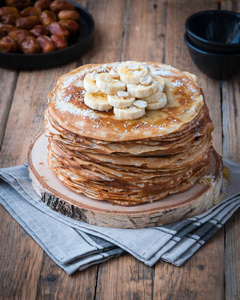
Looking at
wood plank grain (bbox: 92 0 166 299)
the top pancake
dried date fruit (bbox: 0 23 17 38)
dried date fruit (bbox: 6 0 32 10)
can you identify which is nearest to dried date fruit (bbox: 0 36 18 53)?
dried date fruit (bbox: 0 23 17 38)

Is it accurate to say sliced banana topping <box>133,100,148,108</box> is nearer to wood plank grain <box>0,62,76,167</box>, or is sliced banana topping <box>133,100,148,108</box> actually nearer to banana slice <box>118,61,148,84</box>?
banana slice <box>118,61,148,84</box>

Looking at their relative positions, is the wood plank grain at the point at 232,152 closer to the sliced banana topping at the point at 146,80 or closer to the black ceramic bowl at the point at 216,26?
the black ceramic bowl at the point at 216,26

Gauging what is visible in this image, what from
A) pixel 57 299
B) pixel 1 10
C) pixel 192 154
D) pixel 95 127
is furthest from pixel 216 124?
pixel 1 10

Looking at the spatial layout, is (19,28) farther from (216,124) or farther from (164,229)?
(164,229)

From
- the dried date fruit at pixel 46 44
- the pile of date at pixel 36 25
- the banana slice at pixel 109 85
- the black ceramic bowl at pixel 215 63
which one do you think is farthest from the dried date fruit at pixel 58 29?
the banana slice at pixel 109 85

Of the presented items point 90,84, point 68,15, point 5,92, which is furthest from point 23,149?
point 68,15

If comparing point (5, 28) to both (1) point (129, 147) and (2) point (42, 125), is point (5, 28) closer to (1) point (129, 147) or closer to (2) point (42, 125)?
(2) point (42, 125)
